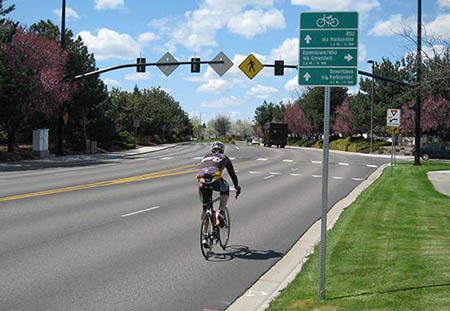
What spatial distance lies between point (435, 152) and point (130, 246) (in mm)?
38234

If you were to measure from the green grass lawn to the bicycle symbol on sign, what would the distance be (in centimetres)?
300

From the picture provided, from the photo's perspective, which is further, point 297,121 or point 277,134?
point 297,121

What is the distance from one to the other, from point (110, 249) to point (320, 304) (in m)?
4.08

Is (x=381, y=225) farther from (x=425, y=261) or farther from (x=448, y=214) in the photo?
(x=425, y=261)

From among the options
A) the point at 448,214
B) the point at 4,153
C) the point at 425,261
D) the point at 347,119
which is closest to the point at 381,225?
the point at 448,214

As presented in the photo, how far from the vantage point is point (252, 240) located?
361 inches

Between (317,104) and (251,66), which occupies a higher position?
(317,104)

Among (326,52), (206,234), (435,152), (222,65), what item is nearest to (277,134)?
(435,152)

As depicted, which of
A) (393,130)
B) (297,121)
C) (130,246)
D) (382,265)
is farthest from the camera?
(297,121)

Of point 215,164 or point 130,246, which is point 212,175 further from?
point 130,246

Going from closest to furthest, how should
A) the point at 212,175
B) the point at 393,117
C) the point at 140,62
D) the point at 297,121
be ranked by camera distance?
the point at 212,175 < the point at 393,117 < the point at 140,62 < the point at 297,121

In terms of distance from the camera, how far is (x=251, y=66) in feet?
96.4

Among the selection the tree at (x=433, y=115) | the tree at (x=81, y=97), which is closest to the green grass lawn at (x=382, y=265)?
the tree at (x=81, y=97)

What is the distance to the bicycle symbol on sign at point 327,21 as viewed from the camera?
5.31 meters
